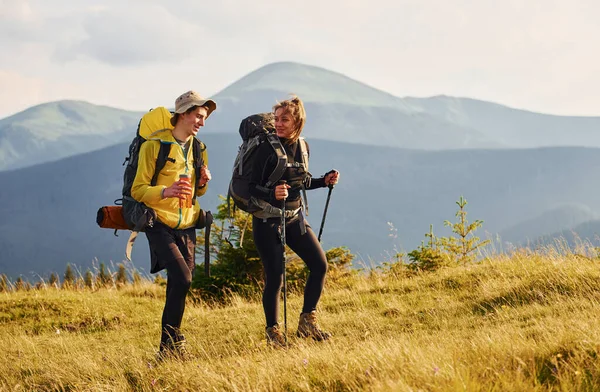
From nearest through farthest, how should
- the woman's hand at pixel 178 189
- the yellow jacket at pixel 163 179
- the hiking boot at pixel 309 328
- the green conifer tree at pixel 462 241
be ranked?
the woman's hand at pixel 178 189 → the yellow jacket at pixel 163 179 → the hiking boot at pixel 309 328 → the green conifer tree at pixel 462 241

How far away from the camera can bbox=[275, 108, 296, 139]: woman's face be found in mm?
6336

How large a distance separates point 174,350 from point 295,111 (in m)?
Answer: 2.63

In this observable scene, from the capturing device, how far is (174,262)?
20.2 feet

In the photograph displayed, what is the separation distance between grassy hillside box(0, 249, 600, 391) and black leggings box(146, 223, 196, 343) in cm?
44

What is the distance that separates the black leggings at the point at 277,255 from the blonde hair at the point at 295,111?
894mm

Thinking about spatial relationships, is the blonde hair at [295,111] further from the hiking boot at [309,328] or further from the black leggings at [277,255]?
the hiking boot at [309,328]

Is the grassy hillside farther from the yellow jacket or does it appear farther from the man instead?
the yellow jacket

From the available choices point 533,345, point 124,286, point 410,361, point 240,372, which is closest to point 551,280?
point 533,345

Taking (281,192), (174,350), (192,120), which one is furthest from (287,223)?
(174,350)

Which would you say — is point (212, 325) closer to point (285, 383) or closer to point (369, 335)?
point (369, 335)

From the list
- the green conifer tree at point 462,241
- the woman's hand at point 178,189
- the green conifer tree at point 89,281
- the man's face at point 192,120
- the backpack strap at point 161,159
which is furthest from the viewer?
the green conifer tree at point 89,281

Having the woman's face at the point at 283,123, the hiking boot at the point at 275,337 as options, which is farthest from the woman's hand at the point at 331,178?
the hiking boot at the point at 275,337

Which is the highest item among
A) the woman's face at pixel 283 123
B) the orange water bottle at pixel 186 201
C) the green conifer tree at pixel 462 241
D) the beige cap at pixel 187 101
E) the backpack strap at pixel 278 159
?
the beige cap at pixel 187 101

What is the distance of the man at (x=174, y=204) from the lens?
239 inches
